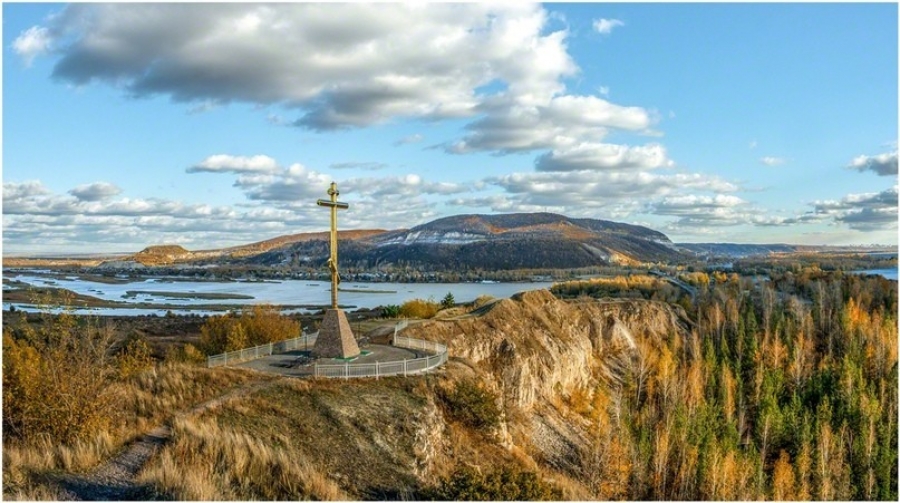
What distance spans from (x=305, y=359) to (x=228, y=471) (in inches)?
456

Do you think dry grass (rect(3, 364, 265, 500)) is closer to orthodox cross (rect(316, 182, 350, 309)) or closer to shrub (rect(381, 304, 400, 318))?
orthodox cross (rect(316, 182, 350, 309))

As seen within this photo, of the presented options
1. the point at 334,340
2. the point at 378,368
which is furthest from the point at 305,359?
the point at 378,368

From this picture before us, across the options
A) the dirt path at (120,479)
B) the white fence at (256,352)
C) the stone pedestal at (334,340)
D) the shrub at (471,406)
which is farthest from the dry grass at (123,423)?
the shrub at (471,406)

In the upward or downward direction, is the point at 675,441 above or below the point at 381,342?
below

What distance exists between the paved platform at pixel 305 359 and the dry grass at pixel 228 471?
7212mm

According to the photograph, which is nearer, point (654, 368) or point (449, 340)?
point (449, 340)

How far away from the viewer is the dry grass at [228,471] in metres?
12.2

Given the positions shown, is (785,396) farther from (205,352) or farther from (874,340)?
(205,352)

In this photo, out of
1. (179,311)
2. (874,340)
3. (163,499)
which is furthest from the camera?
(179,311)

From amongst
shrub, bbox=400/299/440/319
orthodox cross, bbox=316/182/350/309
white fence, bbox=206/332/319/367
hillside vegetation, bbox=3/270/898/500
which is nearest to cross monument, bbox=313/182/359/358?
orthodox cross, bbox=316/182/350/309

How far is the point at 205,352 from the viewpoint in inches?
1523

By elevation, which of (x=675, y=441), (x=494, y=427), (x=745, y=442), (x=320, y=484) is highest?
(x=320, y=484)

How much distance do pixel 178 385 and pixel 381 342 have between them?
13609 mm

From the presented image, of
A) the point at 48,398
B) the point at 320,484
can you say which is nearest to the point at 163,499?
the point at 320,484
